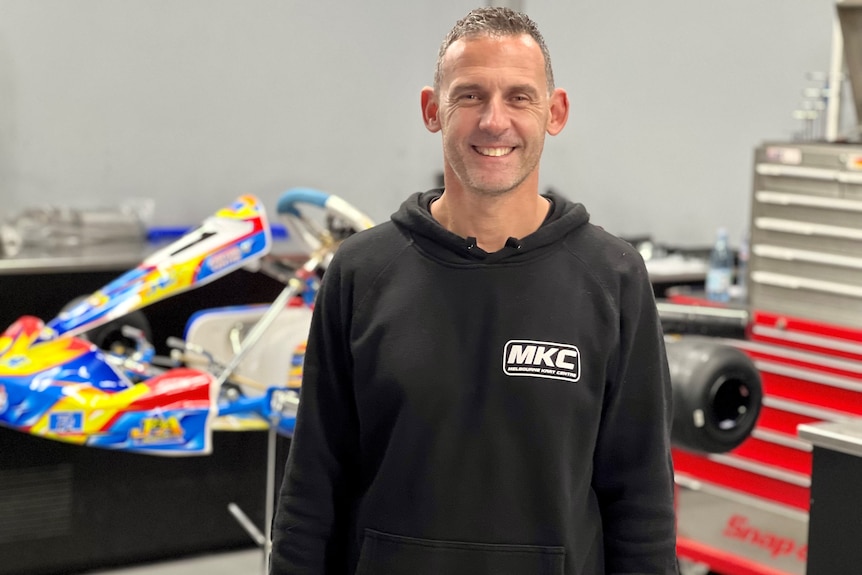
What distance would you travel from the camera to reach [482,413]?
1.52 metres

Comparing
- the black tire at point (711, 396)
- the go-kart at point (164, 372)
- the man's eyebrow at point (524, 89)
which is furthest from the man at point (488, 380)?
the go-kart at point (164, 372)

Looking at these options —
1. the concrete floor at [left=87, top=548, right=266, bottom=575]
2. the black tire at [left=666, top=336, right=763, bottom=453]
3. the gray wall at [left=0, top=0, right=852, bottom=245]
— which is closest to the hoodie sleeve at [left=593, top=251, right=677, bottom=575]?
the black tire at [left=666, top=336, right=763, bottom=453]

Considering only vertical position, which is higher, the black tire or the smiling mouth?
the smiling mouth

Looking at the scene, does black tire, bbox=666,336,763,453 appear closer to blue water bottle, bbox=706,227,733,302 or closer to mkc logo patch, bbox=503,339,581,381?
mkc logo patch, bbox=503,339,581,381

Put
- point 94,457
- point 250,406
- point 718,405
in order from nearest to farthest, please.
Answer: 1. point 718,405
2. point 250,406
3. point 94,457

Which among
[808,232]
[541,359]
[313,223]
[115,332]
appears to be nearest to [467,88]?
[541,359]

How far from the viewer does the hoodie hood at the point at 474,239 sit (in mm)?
1555

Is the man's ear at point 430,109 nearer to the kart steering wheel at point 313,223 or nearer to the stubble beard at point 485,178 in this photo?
the stubble beard at point 485,178

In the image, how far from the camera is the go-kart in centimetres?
303

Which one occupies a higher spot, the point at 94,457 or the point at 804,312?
the point at 804,312

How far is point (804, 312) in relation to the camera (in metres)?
3.94

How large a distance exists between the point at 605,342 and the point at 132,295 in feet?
6.47

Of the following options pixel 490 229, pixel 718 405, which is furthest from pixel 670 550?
pixel 718 405

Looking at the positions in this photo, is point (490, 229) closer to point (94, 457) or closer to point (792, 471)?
point (792, 471)
